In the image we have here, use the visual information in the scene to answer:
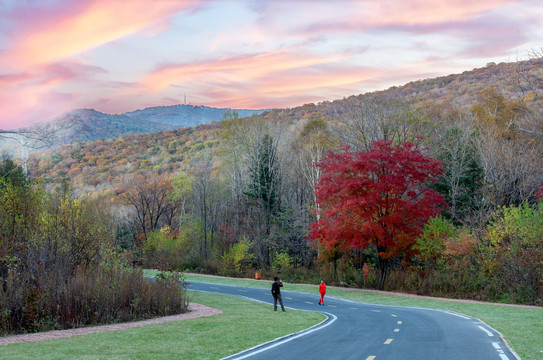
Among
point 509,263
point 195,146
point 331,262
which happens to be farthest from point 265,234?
point 195,146

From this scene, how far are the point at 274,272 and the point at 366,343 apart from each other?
36.0 metres

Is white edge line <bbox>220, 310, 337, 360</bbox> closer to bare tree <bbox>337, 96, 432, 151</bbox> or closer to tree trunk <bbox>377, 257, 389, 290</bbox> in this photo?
tree trunk <bbox>377, 257, 389, 290</bbox>

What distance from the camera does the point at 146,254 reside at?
6300 cm

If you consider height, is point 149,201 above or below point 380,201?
above

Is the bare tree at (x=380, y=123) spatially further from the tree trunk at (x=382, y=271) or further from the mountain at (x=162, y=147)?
the mountain at (x=162, y=147)

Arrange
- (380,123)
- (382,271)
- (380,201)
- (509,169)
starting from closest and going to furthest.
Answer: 1. (380,201)
2. (382,271)
3. (509,169)
4. (380,123)

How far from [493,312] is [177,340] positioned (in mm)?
17166

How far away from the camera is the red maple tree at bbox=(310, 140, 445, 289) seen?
1452 inches

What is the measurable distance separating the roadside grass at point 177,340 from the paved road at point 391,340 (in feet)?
2.58

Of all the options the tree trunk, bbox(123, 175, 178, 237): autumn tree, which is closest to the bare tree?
the tree trunk

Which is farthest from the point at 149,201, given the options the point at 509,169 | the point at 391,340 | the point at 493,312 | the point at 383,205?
the point at 391,340

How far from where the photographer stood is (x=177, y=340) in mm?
15469

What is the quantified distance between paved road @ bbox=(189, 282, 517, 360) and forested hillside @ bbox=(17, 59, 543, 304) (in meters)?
7.46

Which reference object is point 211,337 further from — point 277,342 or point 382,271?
point 382,271
